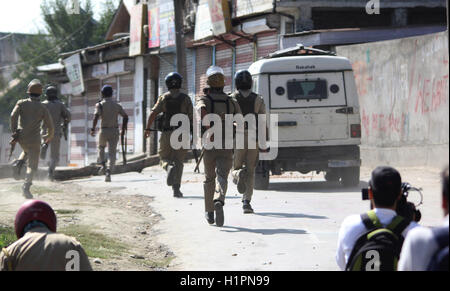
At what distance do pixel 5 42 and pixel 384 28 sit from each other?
56.1 m

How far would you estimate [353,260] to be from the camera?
3936 millimetres

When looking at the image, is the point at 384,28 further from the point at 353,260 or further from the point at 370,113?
the point at 353,260

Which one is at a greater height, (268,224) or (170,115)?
(170,115)

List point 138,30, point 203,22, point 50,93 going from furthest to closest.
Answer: point 138,30
point 203,22
point 50,93

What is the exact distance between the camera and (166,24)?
28.7 meters

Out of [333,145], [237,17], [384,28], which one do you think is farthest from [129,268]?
[237,17]

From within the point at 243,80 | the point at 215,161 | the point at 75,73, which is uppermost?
the point at 75,73

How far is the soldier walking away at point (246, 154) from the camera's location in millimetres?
9969

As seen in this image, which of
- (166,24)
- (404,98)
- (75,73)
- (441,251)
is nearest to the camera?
(441,251)

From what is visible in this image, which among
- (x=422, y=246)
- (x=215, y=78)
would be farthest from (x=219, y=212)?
(x=422, y=246)

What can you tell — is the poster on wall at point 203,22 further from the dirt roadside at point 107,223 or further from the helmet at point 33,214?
the helmet at point 33,214

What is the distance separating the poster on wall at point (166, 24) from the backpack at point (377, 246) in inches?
962

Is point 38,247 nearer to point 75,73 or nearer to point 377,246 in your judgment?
point 377,246

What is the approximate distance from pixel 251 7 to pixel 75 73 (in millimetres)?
15351
